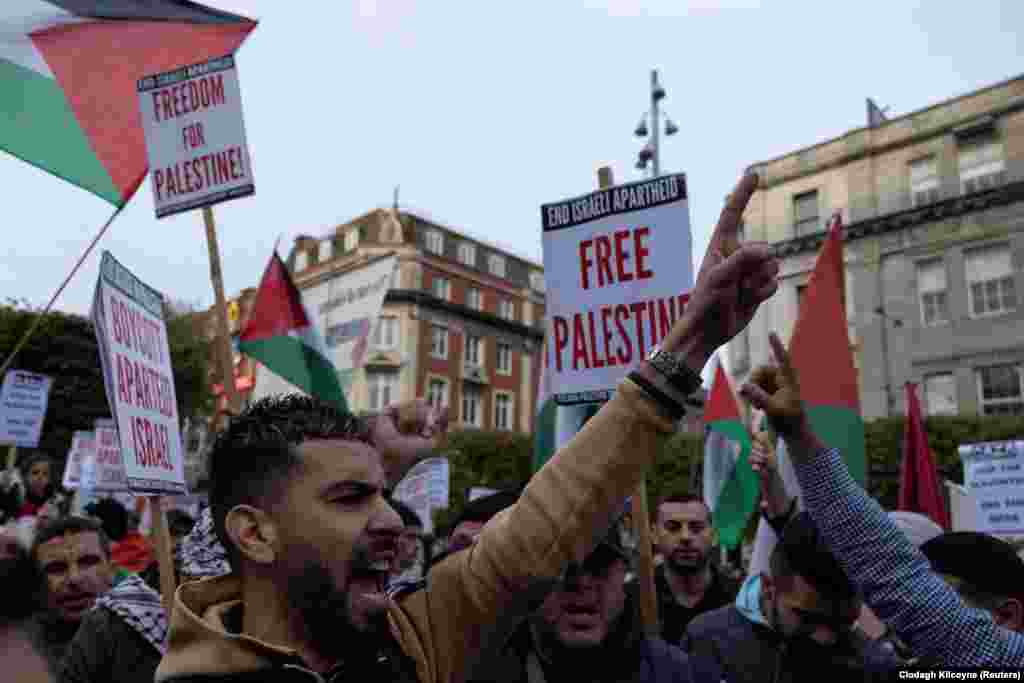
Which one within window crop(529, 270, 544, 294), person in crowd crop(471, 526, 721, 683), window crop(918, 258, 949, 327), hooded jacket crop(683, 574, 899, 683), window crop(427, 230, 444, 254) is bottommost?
hooded jacket crop(683, 574, 899, 683)

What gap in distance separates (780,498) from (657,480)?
22043 mm

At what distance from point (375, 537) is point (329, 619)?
19 cm

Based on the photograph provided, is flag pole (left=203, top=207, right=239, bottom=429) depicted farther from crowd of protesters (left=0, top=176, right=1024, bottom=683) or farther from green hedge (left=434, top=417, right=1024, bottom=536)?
green hedge (left=434, top=417, right=1024, bottom=536)

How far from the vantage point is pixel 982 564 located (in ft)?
7.48

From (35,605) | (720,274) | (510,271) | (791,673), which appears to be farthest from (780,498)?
Answer: (510,271)

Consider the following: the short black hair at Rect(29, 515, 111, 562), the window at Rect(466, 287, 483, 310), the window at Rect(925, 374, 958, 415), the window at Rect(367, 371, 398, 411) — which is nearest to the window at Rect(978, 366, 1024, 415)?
the window at Rect(925, 374, 958, 415)

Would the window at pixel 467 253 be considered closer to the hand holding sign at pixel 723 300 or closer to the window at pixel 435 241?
the window at pixel 435 241

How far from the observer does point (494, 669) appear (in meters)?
2.56

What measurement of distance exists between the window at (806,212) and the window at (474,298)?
68.0ft

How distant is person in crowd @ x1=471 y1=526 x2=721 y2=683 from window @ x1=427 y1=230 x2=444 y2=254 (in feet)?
142

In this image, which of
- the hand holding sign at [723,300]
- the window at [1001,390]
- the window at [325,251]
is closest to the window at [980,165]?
the window at [1001,390]

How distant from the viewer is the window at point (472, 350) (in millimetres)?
44375

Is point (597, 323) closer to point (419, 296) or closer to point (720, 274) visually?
point (720, 274)

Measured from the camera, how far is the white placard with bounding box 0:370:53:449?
26.2ft
